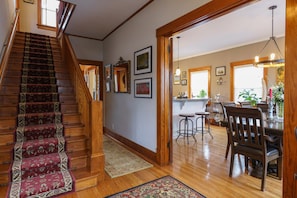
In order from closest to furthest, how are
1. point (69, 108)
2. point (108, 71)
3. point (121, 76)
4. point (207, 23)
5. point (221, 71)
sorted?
point (69, 108) → point (207, 23) → point (121, 76) → point (108, 71) → point (221, 71)

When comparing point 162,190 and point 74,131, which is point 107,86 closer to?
point 74,131

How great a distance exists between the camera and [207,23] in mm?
4016

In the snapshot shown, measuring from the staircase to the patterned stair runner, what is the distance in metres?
0.05

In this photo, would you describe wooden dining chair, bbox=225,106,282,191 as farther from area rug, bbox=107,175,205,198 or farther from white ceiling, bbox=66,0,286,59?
white ceiling, bbox=66,0,286,59

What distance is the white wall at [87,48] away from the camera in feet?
16.3

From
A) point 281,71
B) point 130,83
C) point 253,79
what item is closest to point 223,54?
point 253,79

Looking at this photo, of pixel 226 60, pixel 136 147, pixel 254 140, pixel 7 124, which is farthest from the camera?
pixel 226 60

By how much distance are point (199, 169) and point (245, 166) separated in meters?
0.75

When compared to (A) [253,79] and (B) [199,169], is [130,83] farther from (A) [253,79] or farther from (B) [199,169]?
(A) [253,79]

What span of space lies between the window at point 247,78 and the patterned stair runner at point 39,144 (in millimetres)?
5491

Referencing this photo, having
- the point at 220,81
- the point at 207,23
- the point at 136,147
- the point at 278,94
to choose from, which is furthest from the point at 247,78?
the point at 136,147

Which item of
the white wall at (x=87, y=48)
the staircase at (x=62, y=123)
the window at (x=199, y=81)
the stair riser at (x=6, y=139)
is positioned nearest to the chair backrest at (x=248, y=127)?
the staircase at (x=62, y=123)

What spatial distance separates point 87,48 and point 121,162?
11.5 ft

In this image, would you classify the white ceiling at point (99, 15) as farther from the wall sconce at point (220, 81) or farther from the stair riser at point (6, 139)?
the wall sconce at point (220, 81)
